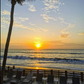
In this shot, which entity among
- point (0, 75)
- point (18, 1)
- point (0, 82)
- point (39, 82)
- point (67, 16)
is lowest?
point (39, 82)

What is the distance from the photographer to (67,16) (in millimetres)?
15047

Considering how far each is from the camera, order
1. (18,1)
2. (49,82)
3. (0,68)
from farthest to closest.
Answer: (49,82) → (18,1) → (0,68)

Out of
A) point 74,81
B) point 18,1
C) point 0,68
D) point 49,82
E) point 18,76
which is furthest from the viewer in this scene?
point 18,76

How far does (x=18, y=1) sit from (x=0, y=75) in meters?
3.59

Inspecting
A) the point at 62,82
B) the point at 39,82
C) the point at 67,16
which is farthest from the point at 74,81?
the point at 67,16

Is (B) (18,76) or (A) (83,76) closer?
(B) (18,76)

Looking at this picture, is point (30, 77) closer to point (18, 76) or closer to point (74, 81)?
point (18, 76)

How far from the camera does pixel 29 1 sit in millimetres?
6293

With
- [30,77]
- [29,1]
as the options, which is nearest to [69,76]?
[30,77]

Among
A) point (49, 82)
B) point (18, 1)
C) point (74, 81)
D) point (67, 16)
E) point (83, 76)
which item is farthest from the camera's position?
point (67, 16)

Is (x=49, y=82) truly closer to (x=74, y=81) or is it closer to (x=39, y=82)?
(x=39, y=82)

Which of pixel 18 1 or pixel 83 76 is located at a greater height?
pixel 18 1

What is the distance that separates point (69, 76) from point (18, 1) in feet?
24.6

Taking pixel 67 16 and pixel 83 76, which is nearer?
pixel 83 76
